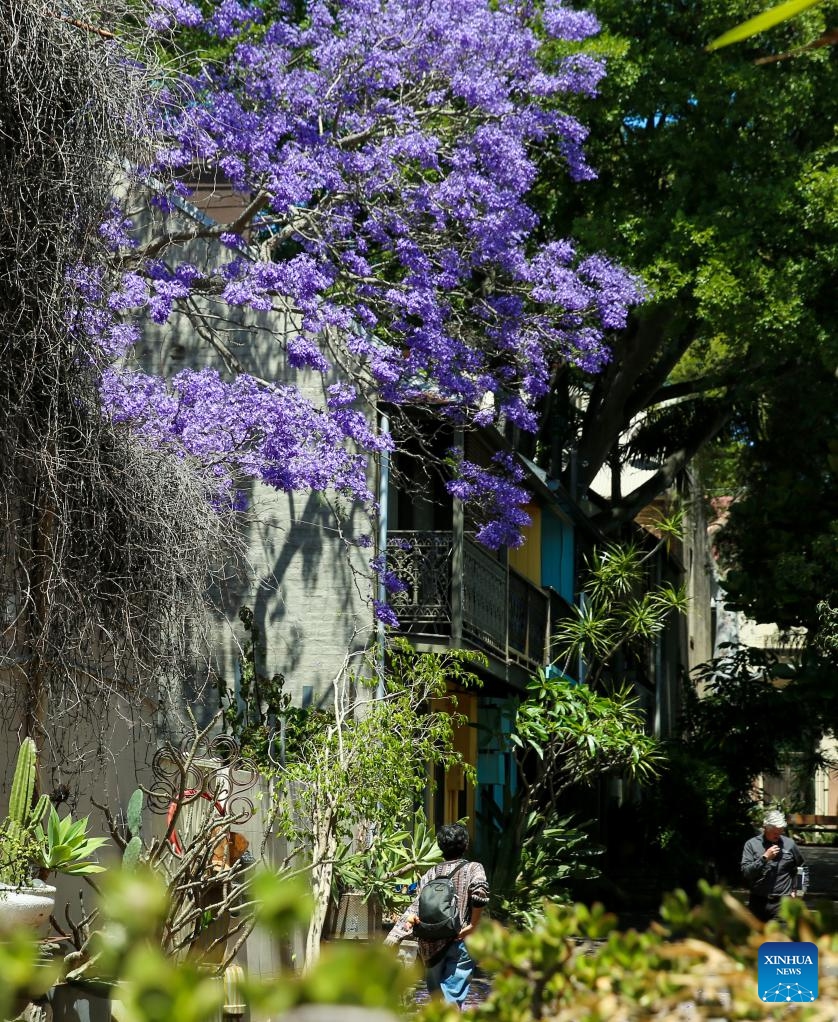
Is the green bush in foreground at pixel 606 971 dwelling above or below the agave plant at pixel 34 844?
below

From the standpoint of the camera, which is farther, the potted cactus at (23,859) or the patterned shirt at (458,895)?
the patterned shirt at (458,895)

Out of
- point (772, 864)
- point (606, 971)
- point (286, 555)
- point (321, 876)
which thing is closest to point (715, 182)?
point (286, 555)

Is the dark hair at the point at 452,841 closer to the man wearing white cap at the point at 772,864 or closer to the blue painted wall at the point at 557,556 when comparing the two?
the man wearing white cap at the point at 772,864

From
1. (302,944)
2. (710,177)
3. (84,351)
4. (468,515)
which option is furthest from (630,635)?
(84,351)

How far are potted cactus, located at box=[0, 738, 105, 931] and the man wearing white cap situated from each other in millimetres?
5613

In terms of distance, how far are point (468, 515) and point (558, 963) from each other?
520 inches

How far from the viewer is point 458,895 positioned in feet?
28.0

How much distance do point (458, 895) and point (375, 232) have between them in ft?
23.9

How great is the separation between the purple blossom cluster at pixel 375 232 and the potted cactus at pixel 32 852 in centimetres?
388

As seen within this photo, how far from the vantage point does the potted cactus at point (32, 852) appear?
24.9 ft

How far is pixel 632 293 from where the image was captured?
15.8m

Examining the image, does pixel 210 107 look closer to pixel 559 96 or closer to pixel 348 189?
pixel 348 189

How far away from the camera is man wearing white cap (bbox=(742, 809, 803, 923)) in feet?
38.8

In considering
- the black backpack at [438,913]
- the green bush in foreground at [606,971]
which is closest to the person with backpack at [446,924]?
the black backpack at [438,913]
